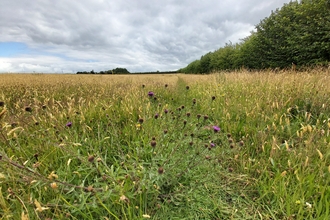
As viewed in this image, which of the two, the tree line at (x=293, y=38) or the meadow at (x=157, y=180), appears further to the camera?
the tree line at (x=293, y=38)

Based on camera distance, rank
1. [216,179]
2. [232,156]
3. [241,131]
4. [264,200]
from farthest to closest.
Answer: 1. [241,131]
2. [232,156]
3. [216,179]
4. [264,200]

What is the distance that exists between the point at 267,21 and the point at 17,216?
20344mm

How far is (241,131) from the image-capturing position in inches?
95.2

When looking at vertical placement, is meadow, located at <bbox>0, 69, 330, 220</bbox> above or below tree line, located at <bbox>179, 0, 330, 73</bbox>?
below

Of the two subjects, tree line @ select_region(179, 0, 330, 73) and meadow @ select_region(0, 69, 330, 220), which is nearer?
meadow @ select_region(0, 69, 330, 220)

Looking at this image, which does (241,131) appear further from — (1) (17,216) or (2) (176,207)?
(1) (17,216)

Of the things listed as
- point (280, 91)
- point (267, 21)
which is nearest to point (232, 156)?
point (280, 91)

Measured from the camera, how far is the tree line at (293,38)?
35.1 ft

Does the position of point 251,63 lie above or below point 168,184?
above

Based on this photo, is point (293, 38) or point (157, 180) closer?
point (157, 180)

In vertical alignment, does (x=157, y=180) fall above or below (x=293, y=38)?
below

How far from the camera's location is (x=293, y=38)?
12719mm

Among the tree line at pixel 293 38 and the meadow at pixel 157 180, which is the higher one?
the tree line at pixel 293 38

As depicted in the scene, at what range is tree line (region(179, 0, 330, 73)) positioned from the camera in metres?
10.7
